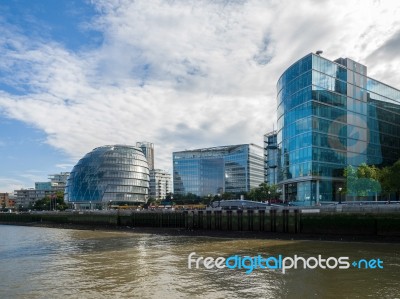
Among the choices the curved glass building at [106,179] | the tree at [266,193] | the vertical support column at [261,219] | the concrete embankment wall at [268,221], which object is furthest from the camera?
the curved glass building at [106,179]

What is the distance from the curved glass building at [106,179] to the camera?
181m

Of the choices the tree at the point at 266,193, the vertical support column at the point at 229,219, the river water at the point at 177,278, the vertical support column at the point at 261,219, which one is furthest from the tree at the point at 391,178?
the tree at the point at 266,193

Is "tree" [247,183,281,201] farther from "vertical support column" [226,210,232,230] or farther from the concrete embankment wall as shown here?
"vertical support column" [226,210,232,230]

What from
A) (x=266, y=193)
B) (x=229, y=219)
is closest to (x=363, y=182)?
(x=229, y=219)

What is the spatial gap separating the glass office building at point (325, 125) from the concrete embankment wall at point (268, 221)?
2737cm

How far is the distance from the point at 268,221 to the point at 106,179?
13804cm

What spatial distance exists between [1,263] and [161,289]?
1626cm

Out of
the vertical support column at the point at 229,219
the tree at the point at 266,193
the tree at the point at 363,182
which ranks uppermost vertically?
the tree at the point at 363,182

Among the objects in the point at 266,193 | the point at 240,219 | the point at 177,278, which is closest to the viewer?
the point at 177,278

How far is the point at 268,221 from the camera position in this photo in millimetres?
52000

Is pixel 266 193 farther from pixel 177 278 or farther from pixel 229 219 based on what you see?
pixel 177 278

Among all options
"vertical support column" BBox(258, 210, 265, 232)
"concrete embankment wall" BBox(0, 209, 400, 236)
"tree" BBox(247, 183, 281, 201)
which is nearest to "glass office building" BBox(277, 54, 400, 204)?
"tree" BBox(247, 183, 281, 201)

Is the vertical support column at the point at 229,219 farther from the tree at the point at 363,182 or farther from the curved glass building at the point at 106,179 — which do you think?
the curved glass building at the point at 106,179

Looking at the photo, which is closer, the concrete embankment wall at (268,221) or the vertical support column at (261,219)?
the concrete embankment wall at (268,221)
